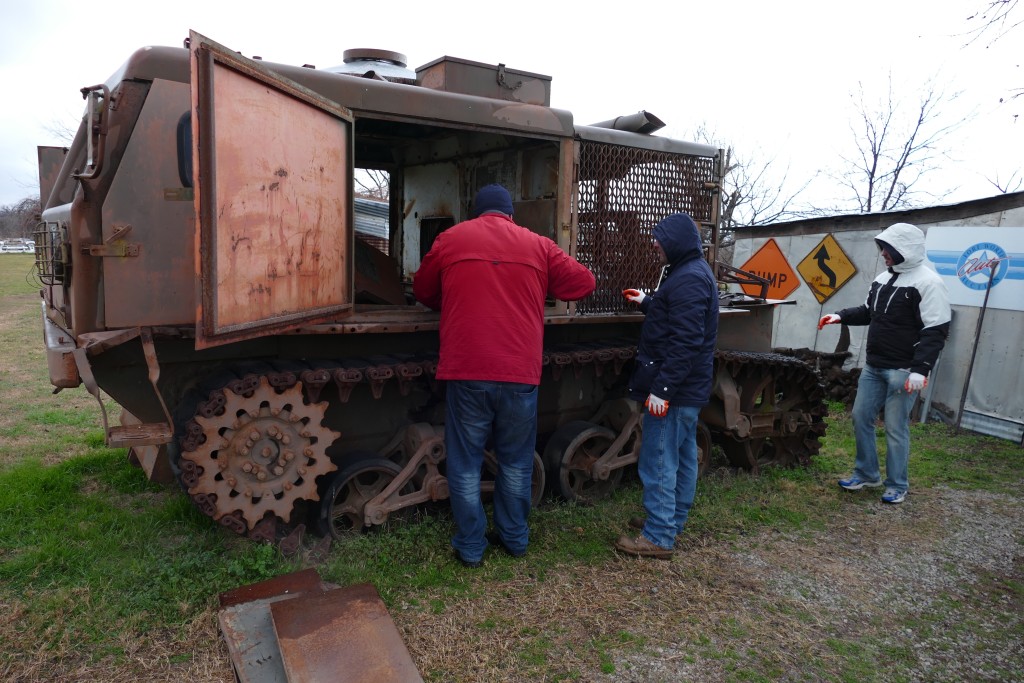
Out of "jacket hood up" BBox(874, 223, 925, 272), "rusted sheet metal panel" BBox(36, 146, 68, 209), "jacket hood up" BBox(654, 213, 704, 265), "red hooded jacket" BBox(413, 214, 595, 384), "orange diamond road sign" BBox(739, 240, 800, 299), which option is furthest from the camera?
"orange diamond road sign" BBox(739, 240, 800, 299)

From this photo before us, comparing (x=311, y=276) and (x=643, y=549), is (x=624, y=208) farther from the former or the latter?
(x=311, y=276)

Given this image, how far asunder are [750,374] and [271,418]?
4036 millimetres

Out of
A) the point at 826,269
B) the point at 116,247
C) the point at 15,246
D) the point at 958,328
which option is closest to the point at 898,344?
the point at 958,328

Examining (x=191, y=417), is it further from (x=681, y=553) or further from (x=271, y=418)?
(x=681, y=553)

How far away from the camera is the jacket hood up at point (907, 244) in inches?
216

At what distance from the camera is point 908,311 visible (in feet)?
18.1

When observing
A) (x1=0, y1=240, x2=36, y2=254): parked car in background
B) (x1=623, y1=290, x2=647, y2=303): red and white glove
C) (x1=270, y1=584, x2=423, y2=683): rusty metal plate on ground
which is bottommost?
(x1=0, y1=240, x2=36, y2=254): parked car in background

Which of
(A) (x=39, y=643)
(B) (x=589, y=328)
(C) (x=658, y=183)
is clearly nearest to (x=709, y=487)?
(B) (x=589, y=328)

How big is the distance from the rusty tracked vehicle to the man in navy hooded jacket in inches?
27.5

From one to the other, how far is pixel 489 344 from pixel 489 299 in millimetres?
250

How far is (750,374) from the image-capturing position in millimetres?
6074

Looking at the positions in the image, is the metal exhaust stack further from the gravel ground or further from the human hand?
the gravel ground

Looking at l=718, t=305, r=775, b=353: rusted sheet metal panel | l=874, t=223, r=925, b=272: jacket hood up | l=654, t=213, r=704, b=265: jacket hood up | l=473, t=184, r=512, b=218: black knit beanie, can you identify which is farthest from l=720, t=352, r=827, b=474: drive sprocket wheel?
l=473, t=184, r=512, b=218: black knit beanie

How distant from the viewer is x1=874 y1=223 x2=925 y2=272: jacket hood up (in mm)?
5484
